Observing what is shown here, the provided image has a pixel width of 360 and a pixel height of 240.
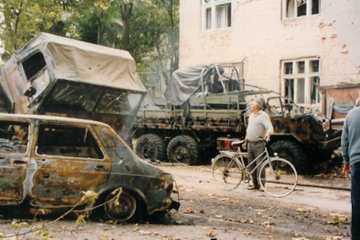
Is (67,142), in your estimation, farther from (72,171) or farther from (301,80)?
(301,80)

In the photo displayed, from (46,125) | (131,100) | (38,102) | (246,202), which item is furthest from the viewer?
(131,100)

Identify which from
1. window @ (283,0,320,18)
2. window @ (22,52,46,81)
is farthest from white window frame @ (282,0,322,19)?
window @ (22,52,46,81)

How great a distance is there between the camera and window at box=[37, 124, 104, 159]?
6.60m

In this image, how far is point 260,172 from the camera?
9945 millimetres

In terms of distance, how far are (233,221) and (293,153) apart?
623 cm

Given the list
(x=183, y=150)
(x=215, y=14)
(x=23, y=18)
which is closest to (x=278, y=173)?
(x=183, y=150)

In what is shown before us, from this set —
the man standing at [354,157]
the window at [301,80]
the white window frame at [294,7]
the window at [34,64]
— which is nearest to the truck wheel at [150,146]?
the window at [301,80]

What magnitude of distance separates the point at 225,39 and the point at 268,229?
14645 mm

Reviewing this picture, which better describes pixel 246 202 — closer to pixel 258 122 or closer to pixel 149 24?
pixel 258 122

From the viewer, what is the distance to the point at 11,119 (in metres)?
6.45

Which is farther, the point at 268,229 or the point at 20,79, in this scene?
the point at 20,79

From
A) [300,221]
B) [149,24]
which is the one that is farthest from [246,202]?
[149,24]

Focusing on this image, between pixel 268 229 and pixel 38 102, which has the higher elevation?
pixel 38 102

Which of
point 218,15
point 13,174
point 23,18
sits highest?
point 218,15
